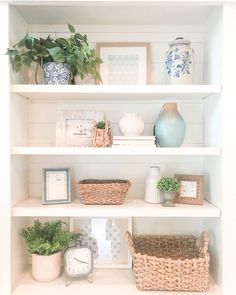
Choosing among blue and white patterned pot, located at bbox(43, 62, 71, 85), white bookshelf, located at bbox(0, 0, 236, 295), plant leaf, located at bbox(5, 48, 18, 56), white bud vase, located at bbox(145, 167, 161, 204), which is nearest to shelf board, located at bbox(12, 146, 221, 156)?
white bookshelf, located at bbox(0, 0, 236, 295)

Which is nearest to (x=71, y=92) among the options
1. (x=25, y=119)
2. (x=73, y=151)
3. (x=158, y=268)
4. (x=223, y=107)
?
(x=73, y=151)

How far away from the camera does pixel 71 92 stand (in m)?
1.52

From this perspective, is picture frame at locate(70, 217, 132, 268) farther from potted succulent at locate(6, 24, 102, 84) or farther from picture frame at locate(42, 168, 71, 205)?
potted succulent at locate(6, 24, 102, 84)

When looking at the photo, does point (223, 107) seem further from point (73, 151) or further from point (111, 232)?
point (111, 232)

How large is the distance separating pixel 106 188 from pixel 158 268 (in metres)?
0.47

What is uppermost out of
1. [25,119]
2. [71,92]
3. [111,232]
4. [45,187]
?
[71,92]

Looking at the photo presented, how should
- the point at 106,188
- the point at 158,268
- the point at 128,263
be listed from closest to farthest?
1. the point at 158,268
2. the point at 106,188
3. the point at 128,263

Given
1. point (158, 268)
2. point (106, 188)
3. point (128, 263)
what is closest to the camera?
point (158, 268)

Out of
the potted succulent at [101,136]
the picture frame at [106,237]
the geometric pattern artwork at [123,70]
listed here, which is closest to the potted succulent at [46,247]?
the picture frame at [106,237]

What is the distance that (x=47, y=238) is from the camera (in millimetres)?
1654

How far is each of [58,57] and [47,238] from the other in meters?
0.97

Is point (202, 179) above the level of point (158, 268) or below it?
above

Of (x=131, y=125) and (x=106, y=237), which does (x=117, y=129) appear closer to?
(x=131, y=125)

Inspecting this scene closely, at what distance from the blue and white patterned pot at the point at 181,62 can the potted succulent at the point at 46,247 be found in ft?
3.40
